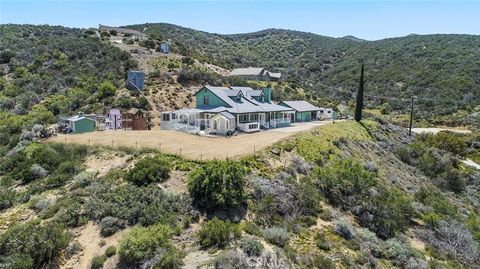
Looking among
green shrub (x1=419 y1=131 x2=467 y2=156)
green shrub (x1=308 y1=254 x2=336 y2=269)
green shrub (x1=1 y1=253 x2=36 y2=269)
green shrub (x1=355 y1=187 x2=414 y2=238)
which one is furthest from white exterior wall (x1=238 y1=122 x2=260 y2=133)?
green shrub (x1=419 y1=131 x2=467 y2=156)

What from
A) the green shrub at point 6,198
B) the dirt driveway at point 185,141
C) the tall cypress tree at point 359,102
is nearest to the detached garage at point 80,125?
the dirt driveway at point 185,141

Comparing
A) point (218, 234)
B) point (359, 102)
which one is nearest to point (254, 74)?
point (359, 102)

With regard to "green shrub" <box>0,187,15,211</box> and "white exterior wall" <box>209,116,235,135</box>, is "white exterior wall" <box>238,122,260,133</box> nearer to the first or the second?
"white exterior wall" <box>209,116,235,135</box>

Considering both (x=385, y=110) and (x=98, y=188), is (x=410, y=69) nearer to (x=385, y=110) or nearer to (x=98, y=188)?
(x=385, y=110)

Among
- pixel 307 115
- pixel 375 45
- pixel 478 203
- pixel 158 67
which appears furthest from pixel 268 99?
pixel 375 45

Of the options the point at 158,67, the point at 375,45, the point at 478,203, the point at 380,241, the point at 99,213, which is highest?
the point at 375,45
